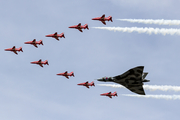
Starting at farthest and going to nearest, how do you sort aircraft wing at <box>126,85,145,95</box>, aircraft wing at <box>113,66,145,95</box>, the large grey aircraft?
1. aircraft wing at <box>126,85,145,95</box>
2. the large grey aircraft
3. aircraft wing at <box>113,66,145,95</box>

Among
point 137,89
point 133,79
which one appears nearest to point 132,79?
point 133,79

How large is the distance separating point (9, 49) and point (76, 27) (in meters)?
31.6

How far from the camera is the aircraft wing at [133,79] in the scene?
137375 mm

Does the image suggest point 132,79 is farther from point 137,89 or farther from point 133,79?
point 137,89

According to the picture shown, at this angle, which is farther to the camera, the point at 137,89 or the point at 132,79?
the point at 137,89

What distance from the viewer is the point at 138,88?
5576 inches

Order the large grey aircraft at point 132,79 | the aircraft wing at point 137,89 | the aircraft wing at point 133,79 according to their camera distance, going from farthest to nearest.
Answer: the aircraft wing at point 137,89, the large grey aircraft at point 132,79, the aircraft wing at point 133,79

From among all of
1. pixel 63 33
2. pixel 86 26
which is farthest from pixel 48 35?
pixel 86 26

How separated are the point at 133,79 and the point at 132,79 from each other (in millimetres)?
373

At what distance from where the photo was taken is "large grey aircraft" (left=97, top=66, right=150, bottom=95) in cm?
13750

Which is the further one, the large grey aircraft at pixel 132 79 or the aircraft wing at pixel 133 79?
the large grey aircraft at pixel 132 79

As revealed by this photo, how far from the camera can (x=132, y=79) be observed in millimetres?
139750

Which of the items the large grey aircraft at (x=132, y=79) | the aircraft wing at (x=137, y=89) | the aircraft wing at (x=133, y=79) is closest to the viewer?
the aircraft wing at (x=133, y=79)

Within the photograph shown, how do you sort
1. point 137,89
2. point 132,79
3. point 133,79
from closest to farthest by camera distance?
1. point 133,79
2. point 132,79
3. point 137,89
